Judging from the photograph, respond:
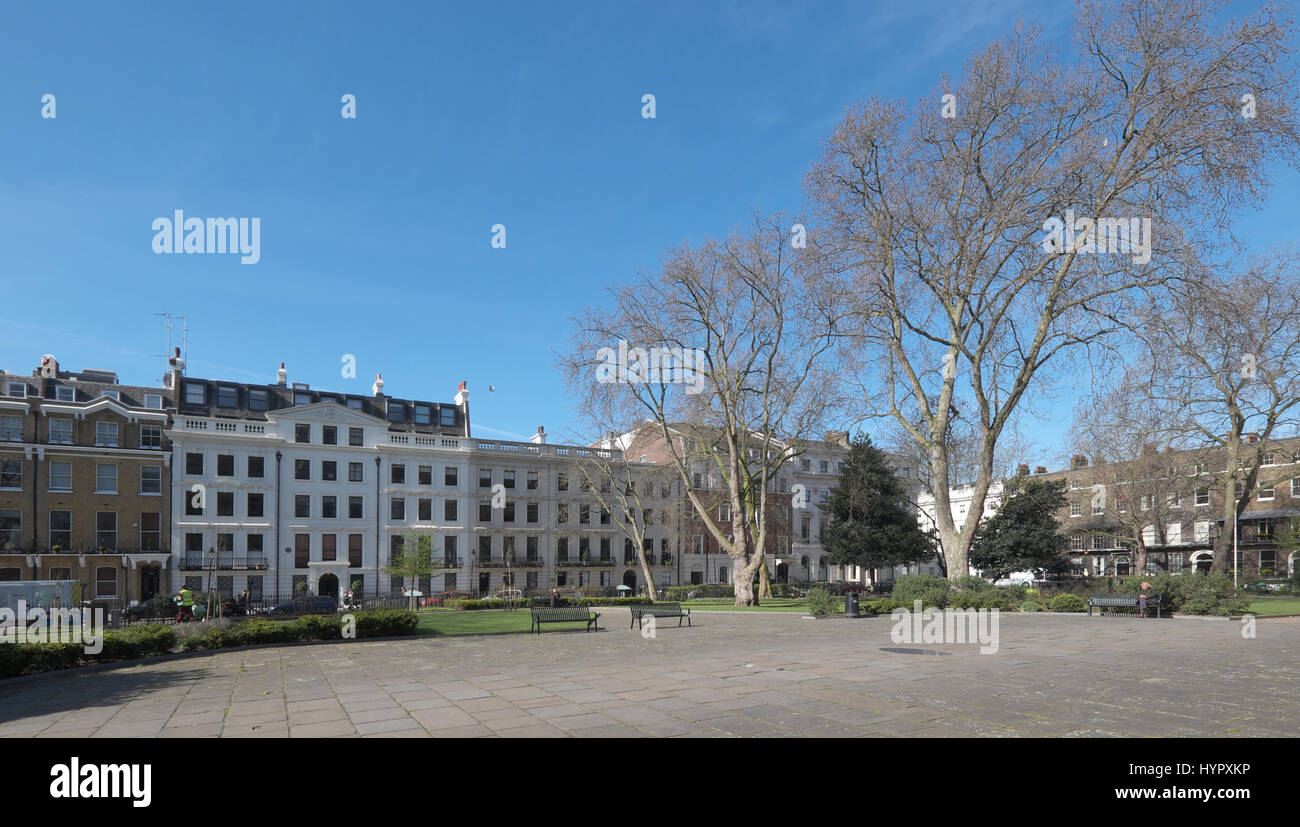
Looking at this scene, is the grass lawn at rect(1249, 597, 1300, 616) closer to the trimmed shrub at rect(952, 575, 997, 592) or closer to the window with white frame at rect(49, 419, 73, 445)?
the trimmed shrub at rect(952, 575, 997, 592)

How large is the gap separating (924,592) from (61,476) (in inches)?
1889

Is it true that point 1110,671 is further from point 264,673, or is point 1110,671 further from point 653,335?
point 653,335

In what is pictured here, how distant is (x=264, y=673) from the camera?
47.8 feet

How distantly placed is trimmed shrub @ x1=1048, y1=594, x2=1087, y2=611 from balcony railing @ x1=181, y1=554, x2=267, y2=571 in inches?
1781

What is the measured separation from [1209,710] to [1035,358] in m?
18.6

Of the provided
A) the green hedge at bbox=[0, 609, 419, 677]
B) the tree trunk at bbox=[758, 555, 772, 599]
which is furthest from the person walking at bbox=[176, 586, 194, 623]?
the tree trunk at bbox=[758, 555, 772, 599]

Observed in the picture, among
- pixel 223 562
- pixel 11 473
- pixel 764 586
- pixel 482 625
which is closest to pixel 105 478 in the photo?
pixel 11 473

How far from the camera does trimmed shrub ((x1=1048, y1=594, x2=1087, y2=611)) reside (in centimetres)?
2833

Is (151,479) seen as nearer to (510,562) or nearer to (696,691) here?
(510,562)

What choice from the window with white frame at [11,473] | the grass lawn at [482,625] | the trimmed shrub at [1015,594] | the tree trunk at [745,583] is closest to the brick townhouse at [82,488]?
the window with white frame at [11,473]

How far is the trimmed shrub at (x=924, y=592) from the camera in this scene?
26.3 m

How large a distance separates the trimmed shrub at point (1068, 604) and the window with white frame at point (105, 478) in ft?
166

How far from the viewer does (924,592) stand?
27.1 metres
